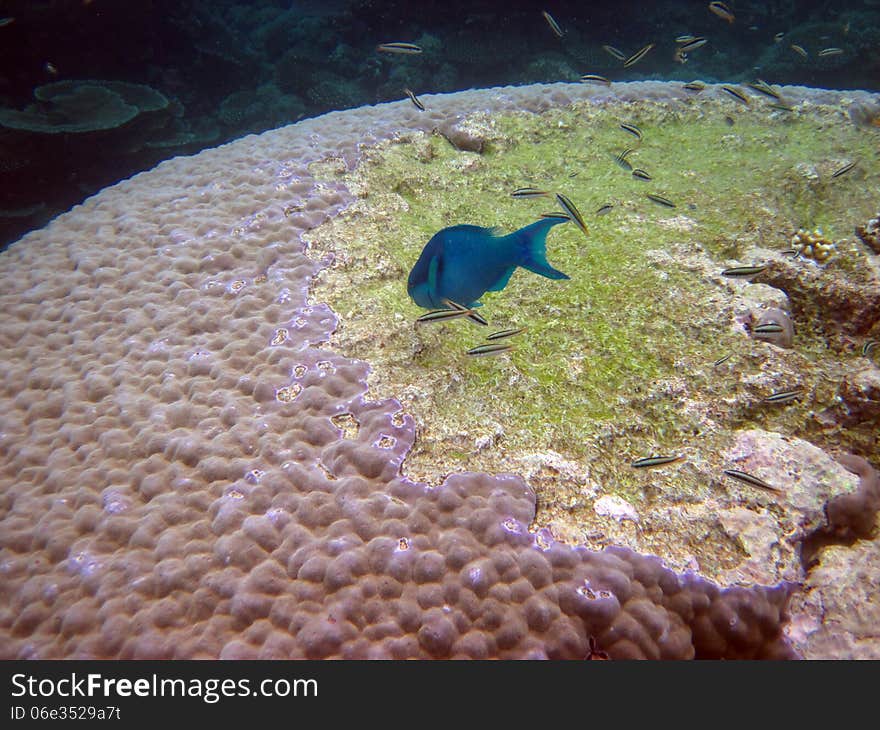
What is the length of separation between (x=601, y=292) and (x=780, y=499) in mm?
1676

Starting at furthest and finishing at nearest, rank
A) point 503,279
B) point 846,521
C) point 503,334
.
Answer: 1. point 503,334
2. point 846,521
3. point 503,279

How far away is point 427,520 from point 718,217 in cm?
363

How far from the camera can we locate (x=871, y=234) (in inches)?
158

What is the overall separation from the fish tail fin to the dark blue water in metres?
8.71

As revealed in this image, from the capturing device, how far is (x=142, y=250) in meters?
4.16

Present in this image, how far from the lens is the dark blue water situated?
8359 millimetres

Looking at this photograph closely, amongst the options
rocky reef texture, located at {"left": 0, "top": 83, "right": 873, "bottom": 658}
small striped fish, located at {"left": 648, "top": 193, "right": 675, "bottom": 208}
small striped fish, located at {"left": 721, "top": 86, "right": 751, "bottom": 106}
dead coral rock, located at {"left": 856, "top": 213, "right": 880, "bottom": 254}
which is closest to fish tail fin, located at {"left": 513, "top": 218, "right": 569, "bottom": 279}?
rocky reef texture, located at {"left": 0, "top": 83, "right": 873, "bottom": 658}

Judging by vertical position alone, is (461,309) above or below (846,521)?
above

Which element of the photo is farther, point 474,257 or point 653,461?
point 653,461

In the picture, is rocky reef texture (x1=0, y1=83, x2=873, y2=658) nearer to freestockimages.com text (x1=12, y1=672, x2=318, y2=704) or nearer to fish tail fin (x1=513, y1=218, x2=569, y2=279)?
freestockimages.com text (x1=12, y1=672, x2=318, y2=704)

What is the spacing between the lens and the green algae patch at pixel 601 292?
264cm

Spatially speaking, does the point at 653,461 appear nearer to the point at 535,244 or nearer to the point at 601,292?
the point at 535,244

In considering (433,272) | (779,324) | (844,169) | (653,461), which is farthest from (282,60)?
(653,461)

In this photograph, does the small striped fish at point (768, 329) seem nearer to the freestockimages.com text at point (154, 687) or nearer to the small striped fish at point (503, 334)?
the small striped fish at point (503, 334)
